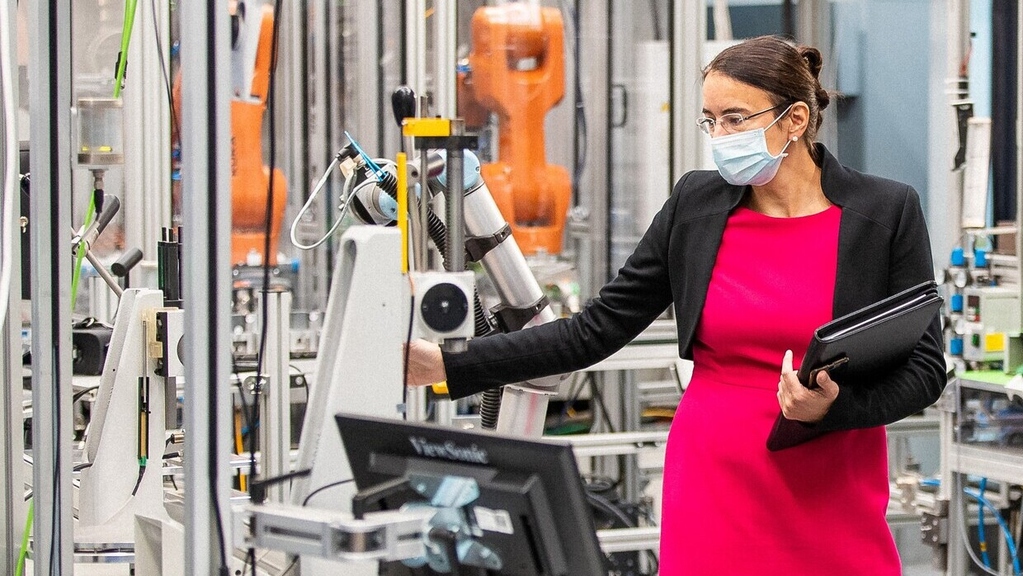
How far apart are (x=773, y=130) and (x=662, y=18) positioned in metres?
2.50

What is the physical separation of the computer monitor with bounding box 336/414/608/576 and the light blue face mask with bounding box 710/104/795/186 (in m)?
0.87

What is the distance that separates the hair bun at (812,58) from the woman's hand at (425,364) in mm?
743

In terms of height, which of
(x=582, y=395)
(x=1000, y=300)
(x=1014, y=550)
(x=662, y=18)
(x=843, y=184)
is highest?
(x=662, y=18)

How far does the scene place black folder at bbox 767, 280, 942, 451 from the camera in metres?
1.75

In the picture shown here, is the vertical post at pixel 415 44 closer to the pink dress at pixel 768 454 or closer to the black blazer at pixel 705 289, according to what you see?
the black blazer at pixel 705 289

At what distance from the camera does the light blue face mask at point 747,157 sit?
6.34 feet

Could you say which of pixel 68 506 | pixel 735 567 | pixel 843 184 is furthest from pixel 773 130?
pixel 68 506

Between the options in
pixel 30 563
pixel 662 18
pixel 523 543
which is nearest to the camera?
pixel 523 543

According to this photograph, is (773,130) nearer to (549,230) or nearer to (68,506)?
(68,506)

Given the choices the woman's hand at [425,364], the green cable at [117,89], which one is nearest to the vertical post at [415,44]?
the green cable at [117,89]

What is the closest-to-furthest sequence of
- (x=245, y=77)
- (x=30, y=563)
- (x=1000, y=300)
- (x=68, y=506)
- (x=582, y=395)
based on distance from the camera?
(x=245, y=77)
(x=68, y=506)
(x=30, y=563)
(x=1000, y=300)
(x=582, y=395)

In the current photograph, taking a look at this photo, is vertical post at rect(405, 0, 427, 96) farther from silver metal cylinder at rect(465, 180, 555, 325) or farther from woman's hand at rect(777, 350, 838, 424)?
woman's hand at rect(777, 350, 838, 424)

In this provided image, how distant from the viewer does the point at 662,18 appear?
436 centimetres

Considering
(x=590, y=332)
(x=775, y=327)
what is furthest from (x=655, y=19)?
(x=775, y=327)
